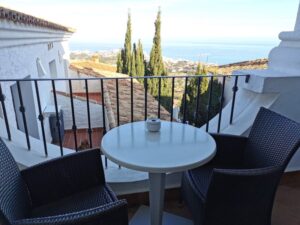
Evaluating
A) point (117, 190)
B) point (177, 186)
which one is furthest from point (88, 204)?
point (177, 186)

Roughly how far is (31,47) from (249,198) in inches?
162

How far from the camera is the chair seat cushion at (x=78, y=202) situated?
4.02 feet

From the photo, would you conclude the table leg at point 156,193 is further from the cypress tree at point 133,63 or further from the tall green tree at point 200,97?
the cypress tree at point 133,63

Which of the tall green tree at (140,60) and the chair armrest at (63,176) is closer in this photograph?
the chair armrest at (63,176)

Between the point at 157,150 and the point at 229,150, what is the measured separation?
0.74 metres

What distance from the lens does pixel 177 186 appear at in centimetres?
204

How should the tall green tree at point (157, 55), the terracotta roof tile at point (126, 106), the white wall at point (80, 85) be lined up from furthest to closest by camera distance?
the tall green tree at point (157, 55)
the white wall at point (80, 85)
the terracotta roof tile at point (126, 106)

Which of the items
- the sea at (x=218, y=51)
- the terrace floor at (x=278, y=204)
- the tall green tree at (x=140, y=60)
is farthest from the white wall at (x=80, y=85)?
the terrace floor at (x=278, y=204)

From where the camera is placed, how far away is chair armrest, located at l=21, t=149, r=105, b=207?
4.10 feet

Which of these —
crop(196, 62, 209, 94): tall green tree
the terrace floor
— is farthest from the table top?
crop(196, 62, 209, 94): tall green tree

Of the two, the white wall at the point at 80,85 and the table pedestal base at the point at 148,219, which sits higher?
the table pedestal base at the point at 148,219

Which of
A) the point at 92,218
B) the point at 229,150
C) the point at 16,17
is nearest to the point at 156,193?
the point at 92,218

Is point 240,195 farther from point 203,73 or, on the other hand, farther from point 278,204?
point 203,73

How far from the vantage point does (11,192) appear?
1.02 metres
